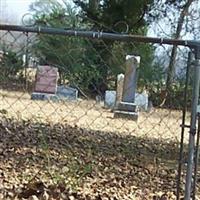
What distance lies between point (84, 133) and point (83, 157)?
205 cm

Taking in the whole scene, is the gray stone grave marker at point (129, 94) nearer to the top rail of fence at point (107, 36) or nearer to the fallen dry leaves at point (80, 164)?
the fallen dry leaves at point (80, 164)

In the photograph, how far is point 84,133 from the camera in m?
7.72

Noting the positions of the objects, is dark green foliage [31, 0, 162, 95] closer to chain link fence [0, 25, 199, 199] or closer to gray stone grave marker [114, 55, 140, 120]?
chain link fence [0, 25, 199, 199]

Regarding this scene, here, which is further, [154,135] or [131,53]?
[131,53]

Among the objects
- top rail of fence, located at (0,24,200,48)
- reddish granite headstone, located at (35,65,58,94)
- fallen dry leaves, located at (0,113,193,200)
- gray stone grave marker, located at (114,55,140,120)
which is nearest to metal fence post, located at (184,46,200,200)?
top rail of fence, located at (0,24,200,48)

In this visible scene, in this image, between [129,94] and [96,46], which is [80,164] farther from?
[129,94]

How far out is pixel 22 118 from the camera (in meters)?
8.61

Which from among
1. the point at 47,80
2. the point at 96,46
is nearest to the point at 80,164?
the point at 96,46

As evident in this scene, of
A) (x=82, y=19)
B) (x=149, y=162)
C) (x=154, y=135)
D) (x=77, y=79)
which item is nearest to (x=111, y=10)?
(x=82, y=19)

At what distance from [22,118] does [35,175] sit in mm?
4288

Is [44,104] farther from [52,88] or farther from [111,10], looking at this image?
[111,10]

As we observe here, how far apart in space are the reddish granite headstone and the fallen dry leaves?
341 cm

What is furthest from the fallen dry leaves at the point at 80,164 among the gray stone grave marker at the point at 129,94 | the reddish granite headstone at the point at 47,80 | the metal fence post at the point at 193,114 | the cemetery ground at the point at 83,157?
the reddish granite headstone at the point at 47,80

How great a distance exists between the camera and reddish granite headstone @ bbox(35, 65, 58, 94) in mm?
11352
